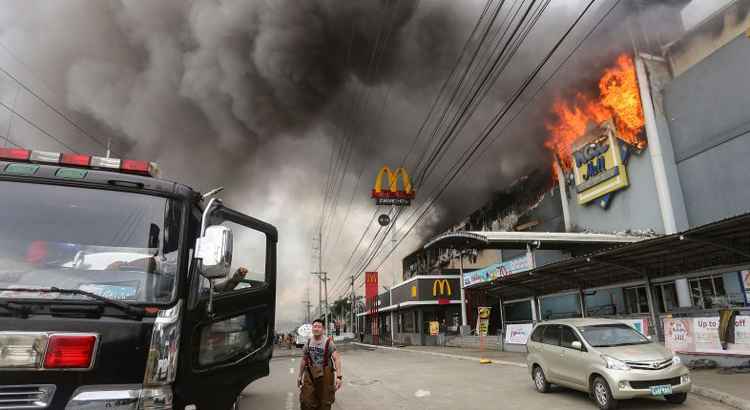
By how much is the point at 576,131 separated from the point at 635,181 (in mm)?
6068

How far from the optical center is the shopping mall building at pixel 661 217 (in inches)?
477

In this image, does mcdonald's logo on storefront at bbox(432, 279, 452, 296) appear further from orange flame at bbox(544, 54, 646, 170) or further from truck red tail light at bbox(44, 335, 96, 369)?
truck red tail light at bbox(44, 335, 96, 369)

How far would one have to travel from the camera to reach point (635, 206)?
25703mm

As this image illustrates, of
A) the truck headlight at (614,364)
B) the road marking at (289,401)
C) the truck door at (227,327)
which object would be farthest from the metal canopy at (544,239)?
the truck door at (227,327)

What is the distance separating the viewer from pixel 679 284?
69.8 ft

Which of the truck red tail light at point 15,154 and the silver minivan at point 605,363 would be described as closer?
the truck red tail light at point 15,154

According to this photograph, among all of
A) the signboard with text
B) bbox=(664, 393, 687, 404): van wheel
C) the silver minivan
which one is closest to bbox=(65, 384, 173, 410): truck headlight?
the silver minivan

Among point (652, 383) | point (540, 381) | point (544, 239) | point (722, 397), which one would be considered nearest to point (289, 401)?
point (540, 381)

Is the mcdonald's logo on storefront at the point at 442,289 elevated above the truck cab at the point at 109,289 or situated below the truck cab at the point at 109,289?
above

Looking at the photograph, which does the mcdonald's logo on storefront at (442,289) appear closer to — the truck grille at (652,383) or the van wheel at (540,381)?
the van wheel at (540,381)

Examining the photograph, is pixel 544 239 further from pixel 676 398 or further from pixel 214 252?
pixel 214 252

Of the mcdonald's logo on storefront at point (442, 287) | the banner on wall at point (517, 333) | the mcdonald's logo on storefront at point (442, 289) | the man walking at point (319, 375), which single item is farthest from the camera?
the mcdonald's logo on storefront at point (442, 287)

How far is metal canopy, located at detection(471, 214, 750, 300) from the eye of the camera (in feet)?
35.2

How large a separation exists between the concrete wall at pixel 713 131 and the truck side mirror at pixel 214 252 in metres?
24.6
